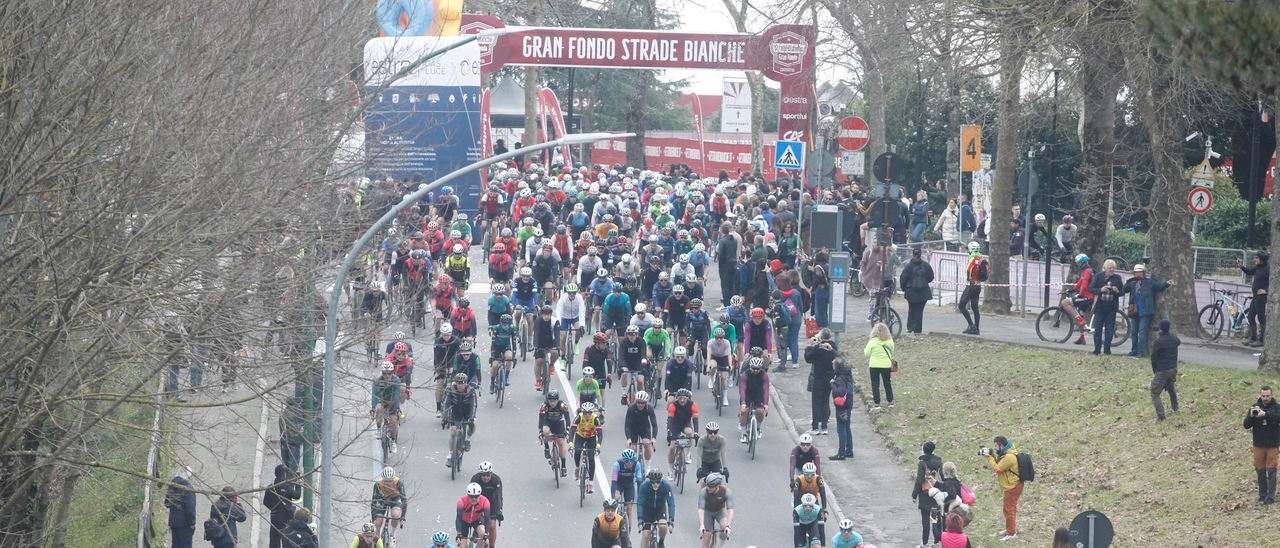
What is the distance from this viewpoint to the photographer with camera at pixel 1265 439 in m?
15.8

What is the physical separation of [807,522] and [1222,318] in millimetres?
10346

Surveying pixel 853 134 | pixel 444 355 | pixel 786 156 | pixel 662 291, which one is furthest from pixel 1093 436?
pixel 853 134

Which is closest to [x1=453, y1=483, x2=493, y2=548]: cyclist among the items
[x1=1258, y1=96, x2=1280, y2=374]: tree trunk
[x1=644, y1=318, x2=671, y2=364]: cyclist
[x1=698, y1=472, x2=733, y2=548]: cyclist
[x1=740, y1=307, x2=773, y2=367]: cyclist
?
[x1=698, y1=472, x2=733, y2=548]: cyclist

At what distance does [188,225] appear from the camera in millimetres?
13539

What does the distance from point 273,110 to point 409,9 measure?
32.5 feet

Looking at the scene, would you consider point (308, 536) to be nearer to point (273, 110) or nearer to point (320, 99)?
point (273, 110)

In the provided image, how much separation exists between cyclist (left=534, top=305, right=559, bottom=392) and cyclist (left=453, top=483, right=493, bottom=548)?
602cm

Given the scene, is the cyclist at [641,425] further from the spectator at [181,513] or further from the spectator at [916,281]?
the spectator at [916,281]

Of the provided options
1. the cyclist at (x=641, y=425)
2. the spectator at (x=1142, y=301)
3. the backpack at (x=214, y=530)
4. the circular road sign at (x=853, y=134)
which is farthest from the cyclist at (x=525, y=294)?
the spectator at (x=1142, y=301)

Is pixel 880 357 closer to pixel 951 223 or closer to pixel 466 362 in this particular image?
pixel 466 362

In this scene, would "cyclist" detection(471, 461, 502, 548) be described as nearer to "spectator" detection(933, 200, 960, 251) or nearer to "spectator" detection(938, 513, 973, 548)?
"spectator" detection(938, 513, 973, 548)

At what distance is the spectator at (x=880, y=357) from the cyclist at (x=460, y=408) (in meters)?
5.91

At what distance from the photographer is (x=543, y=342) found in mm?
22531

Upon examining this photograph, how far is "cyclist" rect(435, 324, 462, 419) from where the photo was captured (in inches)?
830
